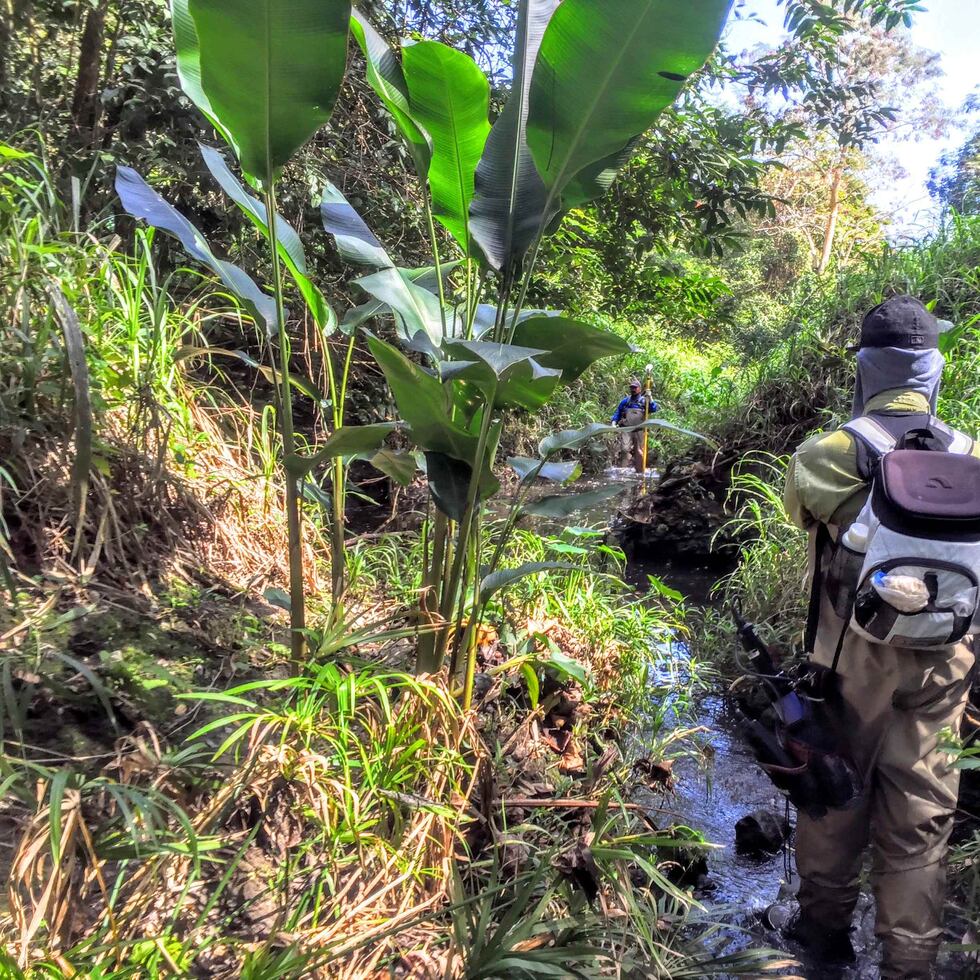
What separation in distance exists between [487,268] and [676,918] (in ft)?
5.85

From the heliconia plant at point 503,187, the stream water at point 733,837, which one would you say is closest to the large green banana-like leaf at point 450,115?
the heliconia plant at point 503,187

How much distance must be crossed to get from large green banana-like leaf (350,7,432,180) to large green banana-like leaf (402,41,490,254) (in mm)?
Answer: 29

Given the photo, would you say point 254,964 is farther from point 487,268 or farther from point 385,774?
point 487,268

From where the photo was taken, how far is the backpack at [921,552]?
1.82m

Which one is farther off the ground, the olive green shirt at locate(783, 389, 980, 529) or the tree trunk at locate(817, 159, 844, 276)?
the tree trunk at locate(817, 159, 844, 276)

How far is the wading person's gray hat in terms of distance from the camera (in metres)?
2.06

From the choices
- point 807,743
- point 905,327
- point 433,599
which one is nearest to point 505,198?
point 433,599

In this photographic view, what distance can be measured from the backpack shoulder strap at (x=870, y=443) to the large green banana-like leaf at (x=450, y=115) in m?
1.25

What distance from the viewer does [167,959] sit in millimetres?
1178

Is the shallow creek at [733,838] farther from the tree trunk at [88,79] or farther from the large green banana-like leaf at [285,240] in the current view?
the tree trunk at [88,79]

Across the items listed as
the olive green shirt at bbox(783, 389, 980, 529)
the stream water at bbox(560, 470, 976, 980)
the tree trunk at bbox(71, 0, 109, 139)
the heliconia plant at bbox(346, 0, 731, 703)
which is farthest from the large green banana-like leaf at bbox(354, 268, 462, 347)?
the tree trunk at bbox(71, 0, 109, 139)

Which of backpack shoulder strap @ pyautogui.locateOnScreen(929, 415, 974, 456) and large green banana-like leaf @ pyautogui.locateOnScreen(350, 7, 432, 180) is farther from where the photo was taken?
backpack shoulder strap @ pyautogui.locateOnScreen(929, 415, 974, 456)

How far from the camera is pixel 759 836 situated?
2768 mm

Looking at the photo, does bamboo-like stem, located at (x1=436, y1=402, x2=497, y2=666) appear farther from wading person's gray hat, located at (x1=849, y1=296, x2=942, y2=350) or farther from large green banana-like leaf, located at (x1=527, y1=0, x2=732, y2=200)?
wading person's gray hat, located at (x1=849, y1=296, x2=942, y2=350)
